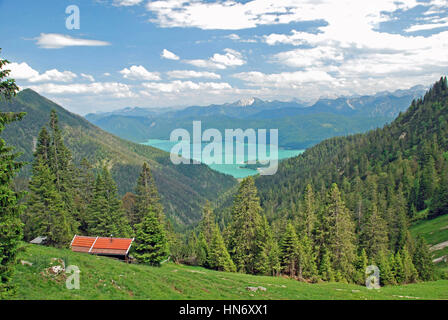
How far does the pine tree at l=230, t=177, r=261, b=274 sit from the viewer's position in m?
43.8

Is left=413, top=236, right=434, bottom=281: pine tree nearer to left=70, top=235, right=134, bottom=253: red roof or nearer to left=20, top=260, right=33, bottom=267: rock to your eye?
left=70, top=235, right=134, bottom=253: red roof

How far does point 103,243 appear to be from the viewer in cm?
3828

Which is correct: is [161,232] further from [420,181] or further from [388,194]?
[420,181]

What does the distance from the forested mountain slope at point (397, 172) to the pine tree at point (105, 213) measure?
47660 millimetres

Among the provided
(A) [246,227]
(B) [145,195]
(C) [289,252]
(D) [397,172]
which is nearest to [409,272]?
(C) [289,252]

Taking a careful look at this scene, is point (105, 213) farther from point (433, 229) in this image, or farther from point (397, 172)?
point (397, 172)

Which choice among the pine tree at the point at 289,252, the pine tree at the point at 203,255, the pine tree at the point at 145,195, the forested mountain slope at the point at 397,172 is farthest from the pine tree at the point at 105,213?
the forested mountain slope at the point at 397,172

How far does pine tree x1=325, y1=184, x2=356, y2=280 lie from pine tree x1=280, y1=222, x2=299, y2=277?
21.6ft

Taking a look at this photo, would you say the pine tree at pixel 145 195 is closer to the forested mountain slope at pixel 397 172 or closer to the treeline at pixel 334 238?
the treeline at pixel 334 238

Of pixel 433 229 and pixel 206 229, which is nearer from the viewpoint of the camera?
pixel 206 229

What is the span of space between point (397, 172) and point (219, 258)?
88791mm

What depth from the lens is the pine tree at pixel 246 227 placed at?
144ft
